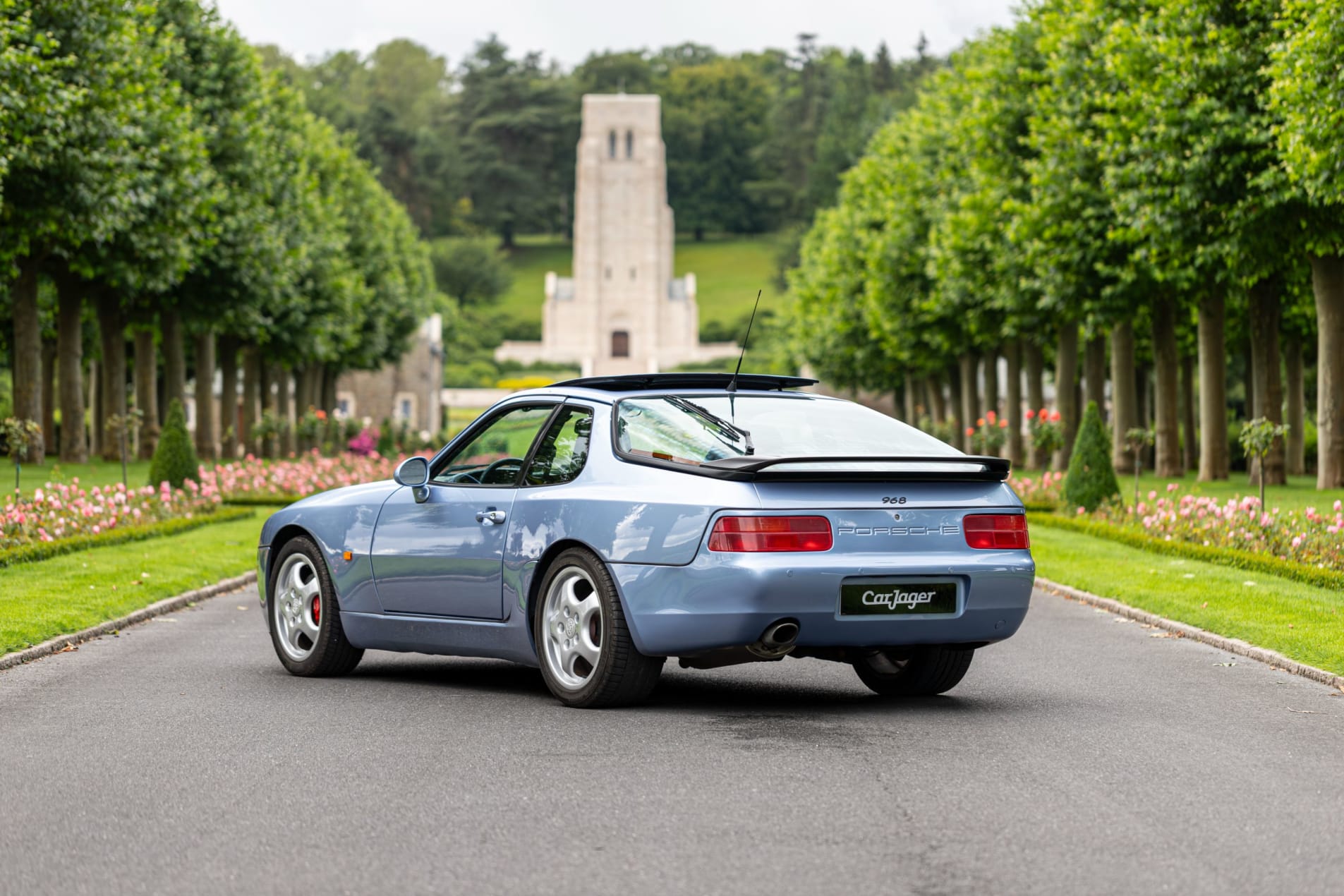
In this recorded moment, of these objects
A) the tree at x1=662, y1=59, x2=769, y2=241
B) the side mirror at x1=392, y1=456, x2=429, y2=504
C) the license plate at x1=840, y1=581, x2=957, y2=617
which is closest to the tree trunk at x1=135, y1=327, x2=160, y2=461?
the side mirror at x1=392, y1=456, x2=429, y2=504

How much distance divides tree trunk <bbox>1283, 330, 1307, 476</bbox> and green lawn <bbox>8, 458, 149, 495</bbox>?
23821 millimetres

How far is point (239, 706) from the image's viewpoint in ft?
29.8

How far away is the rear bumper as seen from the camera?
8.00m

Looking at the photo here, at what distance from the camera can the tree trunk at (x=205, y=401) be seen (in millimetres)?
43438

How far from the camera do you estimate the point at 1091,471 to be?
25.6m

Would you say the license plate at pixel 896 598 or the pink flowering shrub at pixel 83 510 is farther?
the pink flowering shrub at pixel 83 510

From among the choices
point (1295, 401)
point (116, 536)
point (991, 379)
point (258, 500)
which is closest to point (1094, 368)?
point (1295, 401)

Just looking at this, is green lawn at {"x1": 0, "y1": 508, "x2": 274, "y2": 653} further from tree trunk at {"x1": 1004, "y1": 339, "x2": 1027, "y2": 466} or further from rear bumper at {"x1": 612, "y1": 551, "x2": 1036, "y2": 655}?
tree trunk at {"x1": 1004, "y1": 339, "x2": 1027, "y2": 466}

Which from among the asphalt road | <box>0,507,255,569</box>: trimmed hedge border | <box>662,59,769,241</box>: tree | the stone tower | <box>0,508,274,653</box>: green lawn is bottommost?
the asphalt road

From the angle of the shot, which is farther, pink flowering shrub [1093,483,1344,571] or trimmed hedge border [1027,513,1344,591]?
pink flowering shrub [1093,483,1344,571]

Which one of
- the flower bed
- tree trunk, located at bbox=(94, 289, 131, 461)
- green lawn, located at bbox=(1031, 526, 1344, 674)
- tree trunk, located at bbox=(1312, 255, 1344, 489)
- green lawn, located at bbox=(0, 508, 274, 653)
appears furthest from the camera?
tree trunk, located at bbox=(94, 289, 131, 461)

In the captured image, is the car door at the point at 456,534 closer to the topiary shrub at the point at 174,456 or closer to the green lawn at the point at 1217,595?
the green lawn at the point at 1217,595

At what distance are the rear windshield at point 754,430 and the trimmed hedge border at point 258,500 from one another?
72.9ft

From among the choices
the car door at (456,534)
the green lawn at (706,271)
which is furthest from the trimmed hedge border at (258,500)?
the green lawn at (706,271)
